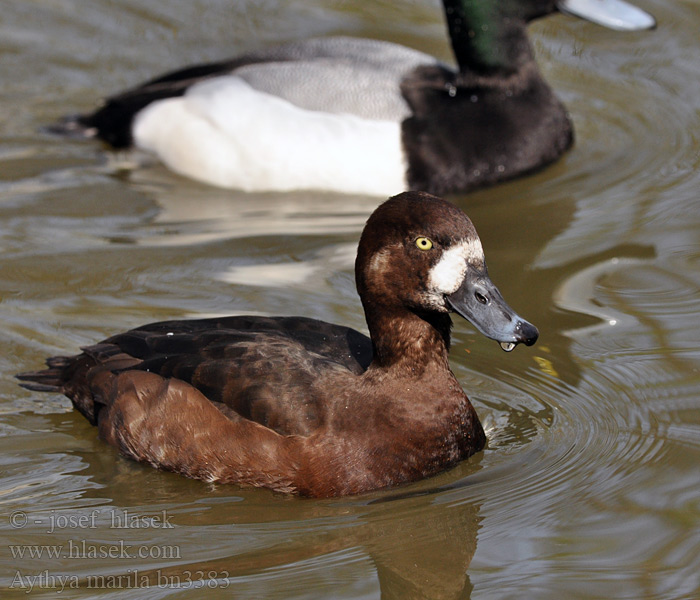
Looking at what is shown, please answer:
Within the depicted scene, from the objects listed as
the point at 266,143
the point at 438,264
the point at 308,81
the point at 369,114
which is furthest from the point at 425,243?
the point at 308,81

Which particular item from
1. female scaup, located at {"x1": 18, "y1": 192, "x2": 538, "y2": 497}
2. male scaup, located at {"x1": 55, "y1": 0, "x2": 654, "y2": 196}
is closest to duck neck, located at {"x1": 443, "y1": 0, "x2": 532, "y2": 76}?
male scaup, located at {"x1": 55, "y1": 0, "x2": 654, "y2": 196}

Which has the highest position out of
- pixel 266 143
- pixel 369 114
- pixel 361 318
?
pixel 369 114

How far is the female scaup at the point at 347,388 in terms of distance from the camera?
4.34m

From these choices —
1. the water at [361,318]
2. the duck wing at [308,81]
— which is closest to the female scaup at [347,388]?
the water at [361,318]

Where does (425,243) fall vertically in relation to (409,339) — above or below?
above

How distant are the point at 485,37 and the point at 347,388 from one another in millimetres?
3803

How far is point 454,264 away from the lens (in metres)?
4.31

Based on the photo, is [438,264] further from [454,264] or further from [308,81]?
[308,81]

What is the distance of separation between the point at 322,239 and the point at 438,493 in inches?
103

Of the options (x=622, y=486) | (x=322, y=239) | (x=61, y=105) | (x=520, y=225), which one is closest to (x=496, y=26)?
(x=520, y=225)

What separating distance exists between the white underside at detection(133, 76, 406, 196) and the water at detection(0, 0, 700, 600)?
0.16m

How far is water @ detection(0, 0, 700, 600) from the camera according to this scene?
409 cm

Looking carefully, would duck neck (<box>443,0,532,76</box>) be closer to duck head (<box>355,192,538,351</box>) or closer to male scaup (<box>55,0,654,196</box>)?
male scaup (<box>55,0,654,196</box>)

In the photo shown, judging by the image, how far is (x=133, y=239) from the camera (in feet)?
22.2
